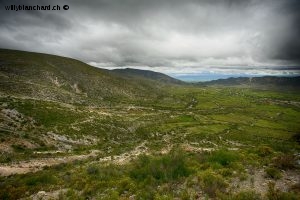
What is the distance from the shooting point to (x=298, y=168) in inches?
712

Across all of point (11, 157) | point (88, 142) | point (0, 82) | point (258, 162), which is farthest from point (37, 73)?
point (258, 162)

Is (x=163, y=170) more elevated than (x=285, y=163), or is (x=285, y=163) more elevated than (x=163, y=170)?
(x=285, y=163)

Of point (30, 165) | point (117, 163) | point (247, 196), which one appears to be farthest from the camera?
point (117, 163)

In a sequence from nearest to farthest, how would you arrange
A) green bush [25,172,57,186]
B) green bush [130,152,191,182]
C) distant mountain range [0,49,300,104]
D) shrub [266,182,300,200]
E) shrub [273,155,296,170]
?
shrub [266,182,300,200]
green bush [130,152,191,182]
shrub [273,155,296,170]
green bush [25,172,57,186]
distant mountain range [0,49,300,104]

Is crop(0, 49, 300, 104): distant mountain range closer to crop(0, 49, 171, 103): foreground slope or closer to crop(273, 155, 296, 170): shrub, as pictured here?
crop(0, 49, 171, 103): foreground slope

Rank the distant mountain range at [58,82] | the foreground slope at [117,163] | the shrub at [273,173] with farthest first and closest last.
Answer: the distant mountain range at [58,82] < the shrub at [273,173] < the foreground slope at [117,163]

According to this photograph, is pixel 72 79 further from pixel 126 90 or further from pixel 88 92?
pixel 126 90

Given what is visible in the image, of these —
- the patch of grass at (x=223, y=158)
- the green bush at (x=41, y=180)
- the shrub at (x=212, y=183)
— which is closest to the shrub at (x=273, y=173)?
the patch of grass at (x=223, y=158)

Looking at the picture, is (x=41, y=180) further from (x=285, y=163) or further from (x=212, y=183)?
(x=285, y=163)

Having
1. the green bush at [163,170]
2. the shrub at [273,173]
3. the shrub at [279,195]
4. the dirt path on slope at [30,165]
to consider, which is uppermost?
the shrub at [279,195]

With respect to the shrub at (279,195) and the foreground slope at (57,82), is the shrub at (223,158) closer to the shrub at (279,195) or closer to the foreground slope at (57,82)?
the shrub at (279,195)

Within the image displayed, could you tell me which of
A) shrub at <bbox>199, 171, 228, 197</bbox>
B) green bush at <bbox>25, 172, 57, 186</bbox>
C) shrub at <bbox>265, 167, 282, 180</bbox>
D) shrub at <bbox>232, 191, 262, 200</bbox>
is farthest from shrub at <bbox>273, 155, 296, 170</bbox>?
green bush at <bbox>25, 172, 57, 186</bbox>

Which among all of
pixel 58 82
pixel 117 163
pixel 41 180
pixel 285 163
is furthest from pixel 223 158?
Answer: pixel 58 82

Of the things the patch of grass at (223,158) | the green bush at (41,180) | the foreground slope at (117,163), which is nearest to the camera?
the foreground slope at (117,163)
